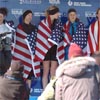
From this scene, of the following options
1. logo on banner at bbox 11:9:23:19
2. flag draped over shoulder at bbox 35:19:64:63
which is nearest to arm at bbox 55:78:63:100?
flag draped over shoulder at bbox 35:19:64:63

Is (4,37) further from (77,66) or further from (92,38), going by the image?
(77,66)

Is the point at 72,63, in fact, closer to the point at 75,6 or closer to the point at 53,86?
the point at 53,86

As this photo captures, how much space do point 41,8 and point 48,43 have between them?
32.3 inches

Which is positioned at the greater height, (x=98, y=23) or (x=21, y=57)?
(x=98, y=23)

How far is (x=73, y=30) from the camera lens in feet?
40.0

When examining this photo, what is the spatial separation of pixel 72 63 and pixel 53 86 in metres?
0.35

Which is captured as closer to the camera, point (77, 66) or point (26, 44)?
point (77, 66)

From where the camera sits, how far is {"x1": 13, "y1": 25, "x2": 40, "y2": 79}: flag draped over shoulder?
12078mm

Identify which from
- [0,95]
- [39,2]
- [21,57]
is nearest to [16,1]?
[39,2]

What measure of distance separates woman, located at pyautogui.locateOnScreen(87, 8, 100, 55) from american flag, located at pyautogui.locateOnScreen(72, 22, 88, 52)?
10 centimetres

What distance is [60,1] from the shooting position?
1226cm

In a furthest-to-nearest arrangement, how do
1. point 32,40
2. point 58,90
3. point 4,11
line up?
1. point 32,40
2. point 4,11
3. point 58,90

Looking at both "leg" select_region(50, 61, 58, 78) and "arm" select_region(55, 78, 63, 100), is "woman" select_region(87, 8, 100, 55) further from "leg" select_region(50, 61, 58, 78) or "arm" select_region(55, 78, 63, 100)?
"arm" select_region(55, 78, 63, 100)

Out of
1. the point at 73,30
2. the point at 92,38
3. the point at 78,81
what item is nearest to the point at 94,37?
the point at 92,38
